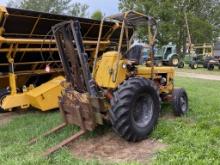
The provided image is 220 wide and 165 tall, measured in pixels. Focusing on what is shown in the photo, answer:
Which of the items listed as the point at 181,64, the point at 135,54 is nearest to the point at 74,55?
the point at 135,54

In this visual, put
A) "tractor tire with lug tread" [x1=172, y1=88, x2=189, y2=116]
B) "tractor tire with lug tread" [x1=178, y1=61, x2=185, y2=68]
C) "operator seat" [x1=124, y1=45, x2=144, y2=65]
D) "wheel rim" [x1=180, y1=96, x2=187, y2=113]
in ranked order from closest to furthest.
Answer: "operator seat" [x1=124, y1=45, x2=144, y2=65] → "tractor tire with lug tread" [x1=172, y1=88, x2=189, y2=116] → "wheel rim" [x1=180, y1=96, x2=187, y2=113] → "tractor tire with lug tread" [x1=178, y1=61, x2=185, y2=68]

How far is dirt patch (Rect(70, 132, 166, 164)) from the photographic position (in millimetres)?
5559

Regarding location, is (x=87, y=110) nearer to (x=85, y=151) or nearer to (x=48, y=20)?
(x=85, y=151)

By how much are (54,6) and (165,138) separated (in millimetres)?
42882

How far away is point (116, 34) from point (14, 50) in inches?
130

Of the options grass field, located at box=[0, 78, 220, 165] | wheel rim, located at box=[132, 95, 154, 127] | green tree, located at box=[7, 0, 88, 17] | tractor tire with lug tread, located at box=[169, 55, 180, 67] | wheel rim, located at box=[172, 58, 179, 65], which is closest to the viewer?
grass field, located at box=[0, 78, 220, 165]

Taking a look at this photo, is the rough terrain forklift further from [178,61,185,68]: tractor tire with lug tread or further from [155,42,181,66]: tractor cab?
[178,61,185,68]: tractor tire with lug tread

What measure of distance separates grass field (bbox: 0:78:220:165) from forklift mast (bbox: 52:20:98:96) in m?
0.91

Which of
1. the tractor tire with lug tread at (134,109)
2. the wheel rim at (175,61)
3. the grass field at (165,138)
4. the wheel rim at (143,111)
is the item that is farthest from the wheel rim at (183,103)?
the wheel rim at (175,61)

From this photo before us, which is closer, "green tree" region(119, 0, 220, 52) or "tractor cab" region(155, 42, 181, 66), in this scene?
"tractor cab" region(155, 42, 181, 66)

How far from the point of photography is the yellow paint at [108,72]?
6.80 m

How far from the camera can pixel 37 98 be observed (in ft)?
28.3

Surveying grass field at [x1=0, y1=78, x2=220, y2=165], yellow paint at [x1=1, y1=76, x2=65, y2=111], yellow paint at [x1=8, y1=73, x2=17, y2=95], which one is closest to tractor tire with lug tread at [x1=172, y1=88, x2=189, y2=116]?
grass field at [x1=0, y1=78, x2=220, y2=165]

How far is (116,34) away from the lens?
10781 millimetres
